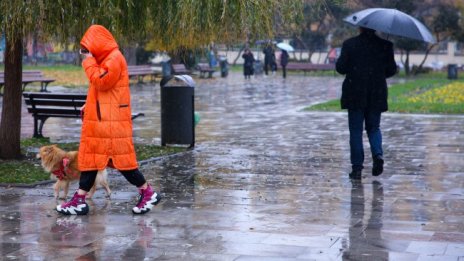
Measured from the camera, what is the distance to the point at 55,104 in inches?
573

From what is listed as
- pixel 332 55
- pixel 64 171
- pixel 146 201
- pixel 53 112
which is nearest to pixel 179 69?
pixel 332 55

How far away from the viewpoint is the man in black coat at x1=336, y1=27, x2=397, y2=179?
34.2 feet

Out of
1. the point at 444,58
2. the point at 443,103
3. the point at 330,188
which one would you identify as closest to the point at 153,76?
the point at 443,103

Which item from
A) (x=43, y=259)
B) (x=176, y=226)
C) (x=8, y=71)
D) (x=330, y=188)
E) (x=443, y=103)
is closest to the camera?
(x=43, y=259)

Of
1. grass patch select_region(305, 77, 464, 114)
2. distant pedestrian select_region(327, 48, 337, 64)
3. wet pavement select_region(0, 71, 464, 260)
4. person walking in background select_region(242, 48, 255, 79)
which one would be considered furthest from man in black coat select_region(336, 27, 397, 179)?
distant pedestrian select_region(327, 48, 337, 64)

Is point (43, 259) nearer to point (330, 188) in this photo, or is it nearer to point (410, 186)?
point (330, 188)

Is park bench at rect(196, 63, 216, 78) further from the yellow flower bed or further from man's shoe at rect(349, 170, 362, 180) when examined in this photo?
man's shoe at rect(349, 170, 362, 180)

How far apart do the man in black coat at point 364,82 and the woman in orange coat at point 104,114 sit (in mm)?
3214

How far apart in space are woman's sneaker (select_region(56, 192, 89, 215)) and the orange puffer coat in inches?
12.9

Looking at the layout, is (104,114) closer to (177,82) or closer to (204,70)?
(177,82)

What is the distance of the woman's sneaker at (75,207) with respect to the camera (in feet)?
26.9

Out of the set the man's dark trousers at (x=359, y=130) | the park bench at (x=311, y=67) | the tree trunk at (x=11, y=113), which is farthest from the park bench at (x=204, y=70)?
the man's dark trousers at (x=359, y=130)

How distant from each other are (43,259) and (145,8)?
16.9ft

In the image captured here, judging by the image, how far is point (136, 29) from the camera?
11.3 m
